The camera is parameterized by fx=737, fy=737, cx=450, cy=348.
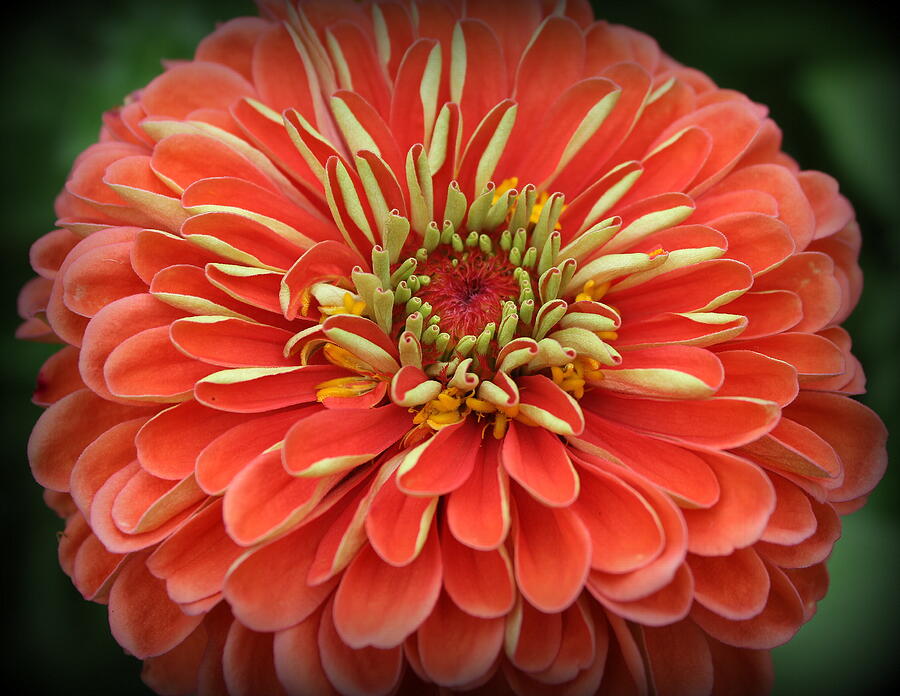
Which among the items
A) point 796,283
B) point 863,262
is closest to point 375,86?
point 796,283

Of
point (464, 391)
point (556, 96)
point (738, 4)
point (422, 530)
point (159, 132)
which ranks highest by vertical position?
point (738, 4)

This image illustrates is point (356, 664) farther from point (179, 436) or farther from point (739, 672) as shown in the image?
point (739, 672)

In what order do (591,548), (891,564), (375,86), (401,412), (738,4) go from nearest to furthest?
(591,548) → (401,412) → (375,86) → (891,564) → (738,4)

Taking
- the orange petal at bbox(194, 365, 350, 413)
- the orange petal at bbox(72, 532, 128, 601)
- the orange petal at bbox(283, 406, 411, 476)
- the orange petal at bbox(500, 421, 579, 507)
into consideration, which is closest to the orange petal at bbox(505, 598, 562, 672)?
the orange petal at bbox(500, 421, 579, 507)

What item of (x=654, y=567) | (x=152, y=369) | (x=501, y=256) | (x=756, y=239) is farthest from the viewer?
(x=501, y=256)

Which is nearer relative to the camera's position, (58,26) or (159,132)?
(159,132)

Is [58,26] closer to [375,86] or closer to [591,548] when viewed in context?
[375,86]

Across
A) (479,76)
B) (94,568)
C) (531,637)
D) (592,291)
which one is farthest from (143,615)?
(479,76)
